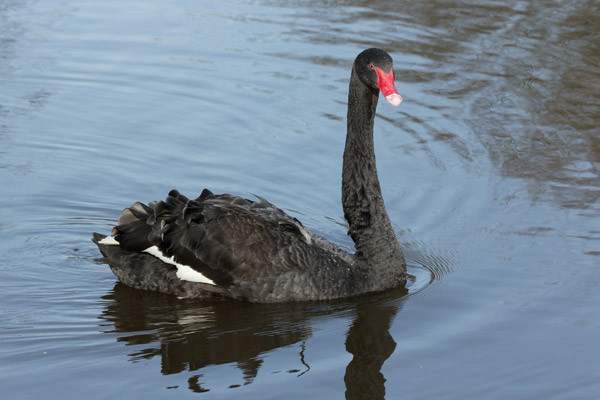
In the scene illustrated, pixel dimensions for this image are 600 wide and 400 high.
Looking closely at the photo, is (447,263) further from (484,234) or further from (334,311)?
(334,311)

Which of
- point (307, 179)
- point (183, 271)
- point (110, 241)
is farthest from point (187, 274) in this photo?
point (307, 179)

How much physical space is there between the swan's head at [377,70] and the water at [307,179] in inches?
58.2

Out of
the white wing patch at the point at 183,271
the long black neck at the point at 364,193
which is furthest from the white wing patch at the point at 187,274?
the long black neck at the point at 364,193

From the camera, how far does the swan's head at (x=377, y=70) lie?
633 cm

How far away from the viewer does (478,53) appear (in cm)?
1173

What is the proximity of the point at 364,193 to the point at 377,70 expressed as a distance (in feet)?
3.06

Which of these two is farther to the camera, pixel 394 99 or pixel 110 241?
pixel 110 241

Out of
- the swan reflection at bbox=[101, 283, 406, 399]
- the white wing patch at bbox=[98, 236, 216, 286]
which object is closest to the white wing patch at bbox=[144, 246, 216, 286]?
the white wing patch at bbox=[98, 236, 216, 286]

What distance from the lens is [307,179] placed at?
847cm

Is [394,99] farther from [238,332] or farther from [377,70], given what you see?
[238,332]

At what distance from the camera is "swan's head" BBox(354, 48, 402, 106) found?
6.33 metres

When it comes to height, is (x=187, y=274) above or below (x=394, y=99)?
below

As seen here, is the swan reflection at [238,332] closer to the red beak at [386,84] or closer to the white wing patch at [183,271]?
the white wing patch at [183,271]

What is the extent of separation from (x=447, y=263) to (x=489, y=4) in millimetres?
7370
